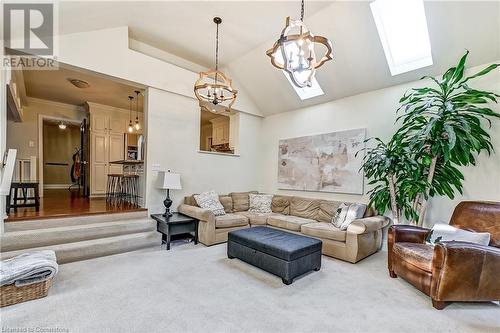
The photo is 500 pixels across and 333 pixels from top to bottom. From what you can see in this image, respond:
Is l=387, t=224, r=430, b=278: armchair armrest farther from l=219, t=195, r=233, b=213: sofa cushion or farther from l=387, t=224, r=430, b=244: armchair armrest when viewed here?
l=219, t=195, r=233, b=213: sofa cushion

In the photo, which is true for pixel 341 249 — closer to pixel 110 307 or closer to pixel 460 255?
pixel 460 255

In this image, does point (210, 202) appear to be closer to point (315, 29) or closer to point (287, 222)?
point (287, 222)

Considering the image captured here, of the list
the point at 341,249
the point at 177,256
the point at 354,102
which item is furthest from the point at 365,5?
the point at 177,256

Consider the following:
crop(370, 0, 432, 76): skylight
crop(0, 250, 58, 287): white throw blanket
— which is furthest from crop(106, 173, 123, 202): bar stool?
crop(370, 0, 432, 76): skylight

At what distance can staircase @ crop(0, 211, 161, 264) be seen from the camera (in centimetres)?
305

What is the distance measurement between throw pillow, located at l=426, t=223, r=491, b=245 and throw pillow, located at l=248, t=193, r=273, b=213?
117 inches

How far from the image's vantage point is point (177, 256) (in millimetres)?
3535

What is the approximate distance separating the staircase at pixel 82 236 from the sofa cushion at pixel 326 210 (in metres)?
3.02

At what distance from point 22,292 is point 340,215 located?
4.13m

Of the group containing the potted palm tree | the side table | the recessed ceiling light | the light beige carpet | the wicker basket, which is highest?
the recessed ceiling light

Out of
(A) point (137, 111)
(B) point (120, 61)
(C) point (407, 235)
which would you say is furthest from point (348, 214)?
(A) point (137, 111)

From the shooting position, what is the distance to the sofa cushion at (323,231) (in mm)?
3596

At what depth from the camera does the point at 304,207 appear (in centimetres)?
482

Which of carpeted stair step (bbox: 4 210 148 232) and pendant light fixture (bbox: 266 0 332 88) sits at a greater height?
pendant light fixture (bbox: 266 0 332 88)
